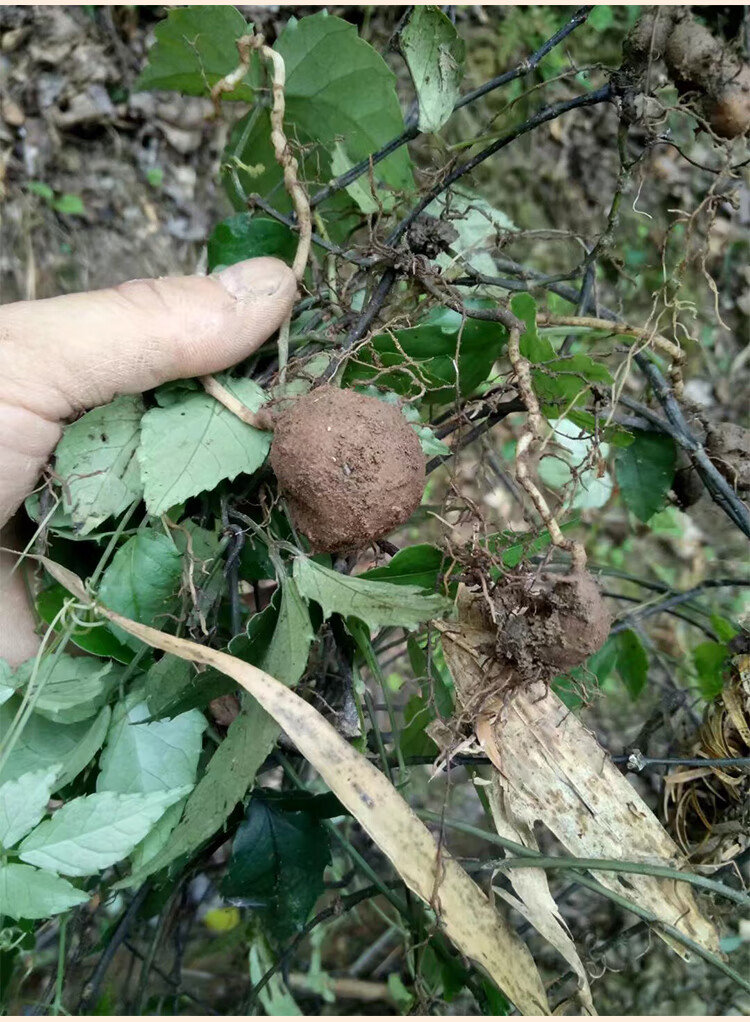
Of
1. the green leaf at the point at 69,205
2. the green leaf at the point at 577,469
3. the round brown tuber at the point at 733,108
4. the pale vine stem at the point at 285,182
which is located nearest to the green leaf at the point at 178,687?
the pale vine stem at the point at 285,182

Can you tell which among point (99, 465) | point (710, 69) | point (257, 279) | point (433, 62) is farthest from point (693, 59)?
point (99, 465)

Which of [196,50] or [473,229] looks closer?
[196,50]

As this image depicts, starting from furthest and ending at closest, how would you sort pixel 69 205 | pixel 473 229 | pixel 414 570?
pixel 69 205
pixel 473 229
pixel 414 570

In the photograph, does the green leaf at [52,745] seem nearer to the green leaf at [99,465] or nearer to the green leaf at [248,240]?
the green leaf at [99,465]

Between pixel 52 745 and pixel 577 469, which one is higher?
pixel 577 469

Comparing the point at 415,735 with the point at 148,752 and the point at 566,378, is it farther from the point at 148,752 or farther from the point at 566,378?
the point at 566,378

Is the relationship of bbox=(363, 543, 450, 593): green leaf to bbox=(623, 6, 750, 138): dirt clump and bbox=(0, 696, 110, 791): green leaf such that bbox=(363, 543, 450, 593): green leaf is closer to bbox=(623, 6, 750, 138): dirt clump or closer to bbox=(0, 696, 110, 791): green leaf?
bbox=(0, 696, 110, 791): green leaf

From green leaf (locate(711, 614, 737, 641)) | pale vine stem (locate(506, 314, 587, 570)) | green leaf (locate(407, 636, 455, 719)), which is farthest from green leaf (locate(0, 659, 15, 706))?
green leaf (locate(711, 614, 737, 641))
